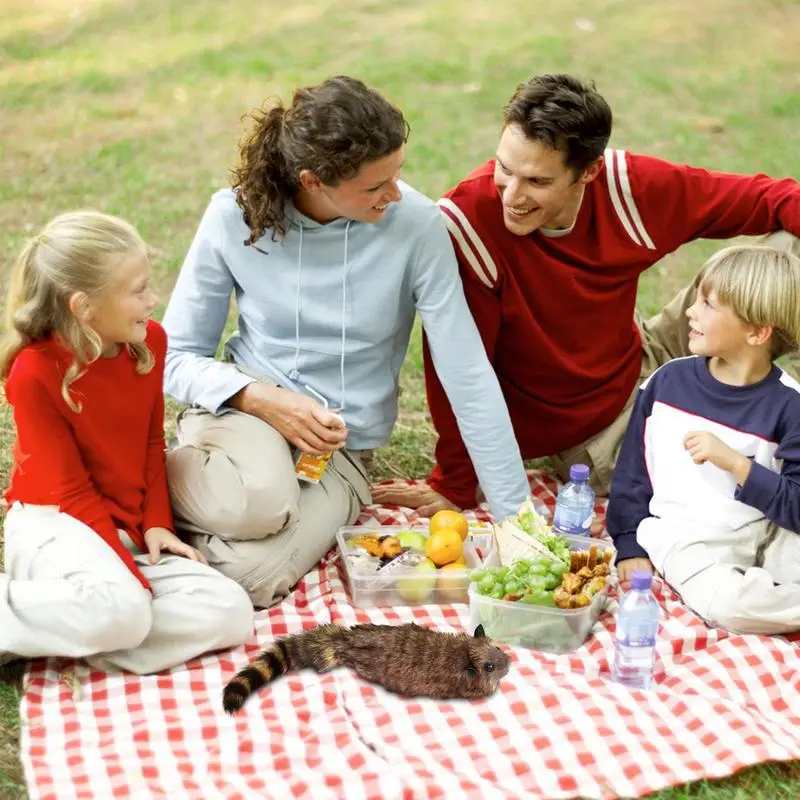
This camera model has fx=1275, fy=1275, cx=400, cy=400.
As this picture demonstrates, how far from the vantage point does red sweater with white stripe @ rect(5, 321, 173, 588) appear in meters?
3.64

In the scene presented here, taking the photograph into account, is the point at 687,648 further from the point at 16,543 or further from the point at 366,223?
the point at 16,543

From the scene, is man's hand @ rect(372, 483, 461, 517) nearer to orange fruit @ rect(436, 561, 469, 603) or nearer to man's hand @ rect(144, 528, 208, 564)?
orange fruit @ rect(436, 561, 469, 603)

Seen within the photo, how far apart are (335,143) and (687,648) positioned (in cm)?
185

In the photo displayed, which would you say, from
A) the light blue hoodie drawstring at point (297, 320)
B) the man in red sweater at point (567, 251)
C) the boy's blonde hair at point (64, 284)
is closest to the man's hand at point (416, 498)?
the man in red sweater at point (567, 251)

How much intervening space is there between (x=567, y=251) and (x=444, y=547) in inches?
44.6

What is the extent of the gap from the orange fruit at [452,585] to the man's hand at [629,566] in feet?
1.73

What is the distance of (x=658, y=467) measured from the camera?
418 centimetres

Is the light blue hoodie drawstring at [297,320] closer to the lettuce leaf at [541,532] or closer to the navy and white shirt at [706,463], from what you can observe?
the lettuce leaf at [541,532]

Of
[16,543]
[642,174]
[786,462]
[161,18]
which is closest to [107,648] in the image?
[16,543]

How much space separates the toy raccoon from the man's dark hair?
1569mm

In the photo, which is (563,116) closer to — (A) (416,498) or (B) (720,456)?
(B) (720,456)

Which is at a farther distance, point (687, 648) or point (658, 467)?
point (658, 467)

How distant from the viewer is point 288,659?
3.65m

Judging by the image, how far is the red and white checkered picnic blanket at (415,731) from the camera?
3201mm
